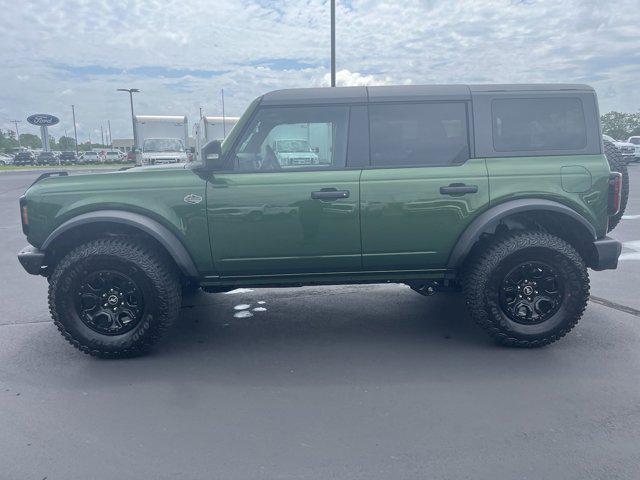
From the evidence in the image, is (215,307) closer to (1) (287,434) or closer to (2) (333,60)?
(1) (287,434)

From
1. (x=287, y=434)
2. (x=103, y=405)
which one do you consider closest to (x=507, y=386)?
(x=287, y=434)

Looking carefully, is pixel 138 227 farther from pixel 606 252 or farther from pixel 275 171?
pixel 606 252

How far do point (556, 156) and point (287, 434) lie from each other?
2866 mm

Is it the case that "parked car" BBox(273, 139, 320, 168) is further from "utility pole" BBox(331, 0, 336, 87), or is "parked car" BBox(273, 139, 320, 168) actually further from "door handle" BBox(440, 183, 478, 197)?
"utility pole" BBox(331, 0, 336, 87)

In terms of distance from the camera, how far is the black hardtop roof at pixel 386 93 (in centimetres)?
412

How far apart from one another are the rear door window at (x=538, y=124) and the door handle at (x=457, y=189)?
0.42 m

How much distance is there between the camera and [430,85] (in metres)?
4.26

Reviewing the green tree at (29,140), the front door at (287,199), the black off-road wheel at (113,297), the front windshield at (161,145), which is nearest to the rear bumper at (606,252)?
the front door at (287,199)

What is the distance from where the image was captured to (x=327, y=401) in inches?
131

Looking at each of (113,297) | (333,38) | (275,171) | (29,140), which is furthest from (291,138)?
(29,140)

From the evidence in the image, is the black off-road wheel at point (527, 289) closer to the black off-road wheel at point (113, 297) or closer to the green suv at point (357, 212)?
the green suv at point (357, 212)

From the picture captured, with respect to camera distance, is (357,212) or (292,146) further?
(292,146)

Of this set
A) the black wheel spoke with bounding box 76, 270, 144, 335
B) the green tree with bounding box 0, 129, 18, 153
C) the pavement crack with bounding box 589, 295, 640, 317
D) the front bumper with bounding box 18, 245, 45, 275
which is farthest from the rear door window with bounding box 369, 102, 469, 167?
the green tree with bounding box 0, 129, 18, 153

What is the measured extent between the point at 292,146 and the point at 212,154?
2.07 ft
